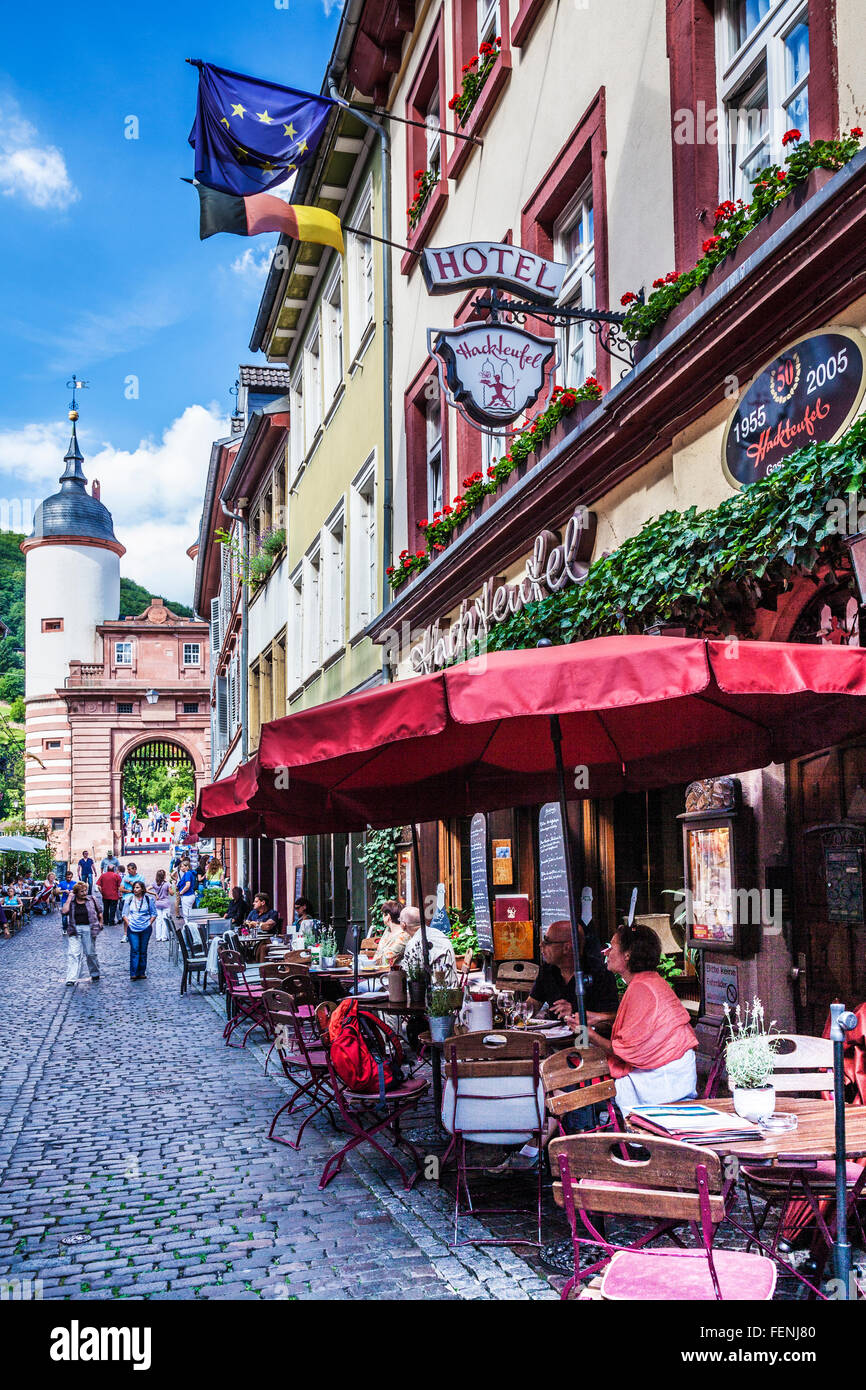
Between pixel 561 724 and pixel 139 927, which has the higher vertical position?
pixel 561 724

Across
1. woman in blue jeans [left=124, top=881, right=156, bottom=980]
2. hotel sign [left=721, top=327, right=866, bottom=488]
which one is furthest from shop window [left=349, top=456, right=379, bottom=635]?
hotel sign [left=721, top=327, right=866, bottom=488]

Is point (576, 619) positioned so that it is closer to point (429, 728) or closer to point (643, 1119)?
point (429, 728)

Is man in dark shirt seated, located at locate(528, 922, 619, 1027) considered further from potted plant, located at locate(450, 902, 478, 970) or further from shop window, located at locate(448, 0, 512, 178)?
shop window, located at locate(448, 0, 512, 178)

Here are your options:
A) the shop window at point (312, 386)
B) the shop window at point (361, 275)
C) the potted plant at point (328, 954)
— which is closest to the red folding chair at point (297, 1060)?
the potted plant at point (328, 954)

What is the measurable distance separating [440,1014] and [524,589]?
478 centimetres

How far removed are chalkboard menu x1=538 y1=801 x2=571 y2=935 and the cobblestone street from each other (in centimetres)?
284

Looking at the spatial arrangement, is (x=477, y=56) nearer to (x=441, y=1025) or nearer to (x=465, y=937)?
(x=465, y=937)

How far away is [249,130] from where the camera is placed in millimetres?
10953

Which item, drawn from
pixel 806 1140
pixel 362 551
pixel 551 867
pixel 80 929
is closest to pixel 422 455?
pixel 362 551

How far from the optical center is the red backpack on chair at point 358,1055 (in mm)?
7352

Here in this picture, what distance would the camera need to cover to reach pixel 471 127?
13.6 m

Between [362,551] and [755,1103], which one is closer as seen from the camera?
[755,1103]

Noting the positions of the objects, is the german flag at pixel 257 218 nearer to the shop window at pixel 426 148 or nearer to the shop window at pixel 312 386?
the shop window at pixel 426 148
